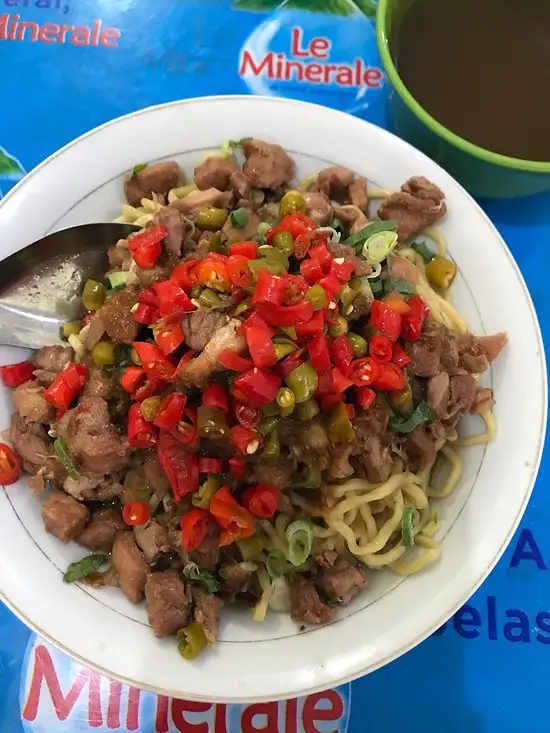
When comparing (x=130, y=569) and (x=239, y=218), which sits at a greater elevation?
(x=239, y=218)

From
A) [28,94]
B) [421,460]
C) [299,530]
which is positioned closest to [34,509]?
[299,530]

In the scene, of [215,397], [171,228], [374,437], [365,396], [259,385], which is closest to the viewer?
[259,385]

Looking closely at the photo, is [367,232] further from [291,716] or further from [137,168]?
[291,716]

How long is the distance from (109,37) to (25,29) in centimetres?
52

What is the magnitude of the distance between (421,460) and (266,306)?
1039 millimetres

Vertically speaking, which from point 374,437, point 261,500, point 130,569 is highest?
point 374,437

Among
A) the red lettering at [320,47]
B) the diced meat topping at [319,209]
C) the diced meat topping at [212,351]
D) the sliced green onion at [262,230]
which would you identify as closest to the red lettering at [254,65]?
the red lettering at [320,47]

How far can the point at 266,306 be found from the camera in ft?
6.91

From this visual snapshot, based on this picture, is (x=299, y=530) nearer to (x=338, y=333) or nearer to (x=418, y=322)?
(x=338, y=333)

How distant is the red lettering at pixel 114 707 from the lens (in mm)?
2713

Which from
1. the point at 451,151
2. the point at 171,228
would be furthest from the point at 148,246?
the point at 451,151

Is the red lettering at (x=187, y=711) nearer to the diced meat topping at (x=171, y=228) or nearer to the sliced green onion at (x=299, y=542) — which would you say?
the sliced green onion at (x=299, y=542)

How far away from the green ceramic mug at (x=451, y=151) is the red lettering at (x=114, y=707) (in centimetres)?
289

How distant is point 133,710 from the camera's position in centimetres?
273
